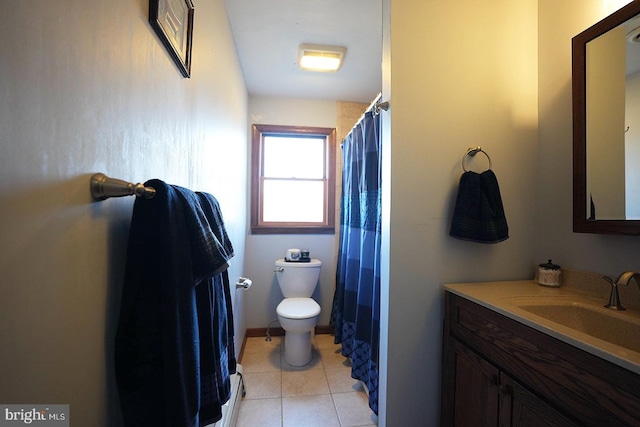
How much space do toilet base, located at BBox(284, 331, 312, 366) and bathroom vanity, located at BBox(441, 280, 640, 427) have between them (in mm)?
1114

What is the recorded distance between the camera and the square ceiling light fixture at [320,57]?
1.82 m

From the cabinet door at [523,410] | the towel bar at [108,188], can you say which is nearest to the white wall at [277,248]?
the cabinet door at [523,410]

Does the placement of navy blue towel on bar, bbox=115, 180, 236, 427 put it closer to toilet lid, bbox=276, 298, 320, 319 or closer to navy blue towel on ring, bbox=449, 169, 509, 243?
navy blue towel on ring, bbox=449, 169, 509, 243

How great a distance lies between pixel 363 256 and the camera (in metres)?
1.66

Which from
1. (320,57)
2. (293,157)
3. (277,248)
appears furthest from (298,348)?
(320,57)

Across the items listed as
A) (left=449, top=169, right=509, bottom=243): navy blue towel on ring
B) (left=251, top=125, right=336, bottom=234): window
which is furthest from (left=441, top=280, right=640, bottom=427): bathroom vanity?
(left=251, top=125, right=336, bottom=234): window

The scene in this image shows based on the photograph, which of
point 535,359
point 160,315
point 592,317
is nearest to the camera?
point 160,315

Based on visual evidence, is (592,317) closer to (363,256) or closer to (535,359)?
(535,359)

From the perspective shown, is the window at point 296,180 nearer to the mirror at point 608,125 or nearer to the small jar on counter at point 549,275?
the small jar on counter at point 549,275

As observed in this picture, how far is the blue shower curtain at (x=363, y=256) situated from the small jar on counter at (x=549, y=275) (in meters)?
0.76

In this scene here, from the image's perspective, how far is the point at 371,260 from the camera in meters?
1.58

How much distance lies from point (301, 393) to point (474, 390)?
117 centimetres

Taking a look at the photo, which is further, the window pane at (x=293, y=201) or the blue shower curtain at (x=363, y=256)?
the window pane at (x=293, y=201)

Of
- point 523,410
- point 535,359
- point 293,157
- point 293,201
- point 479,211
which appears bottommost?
point 523,410
